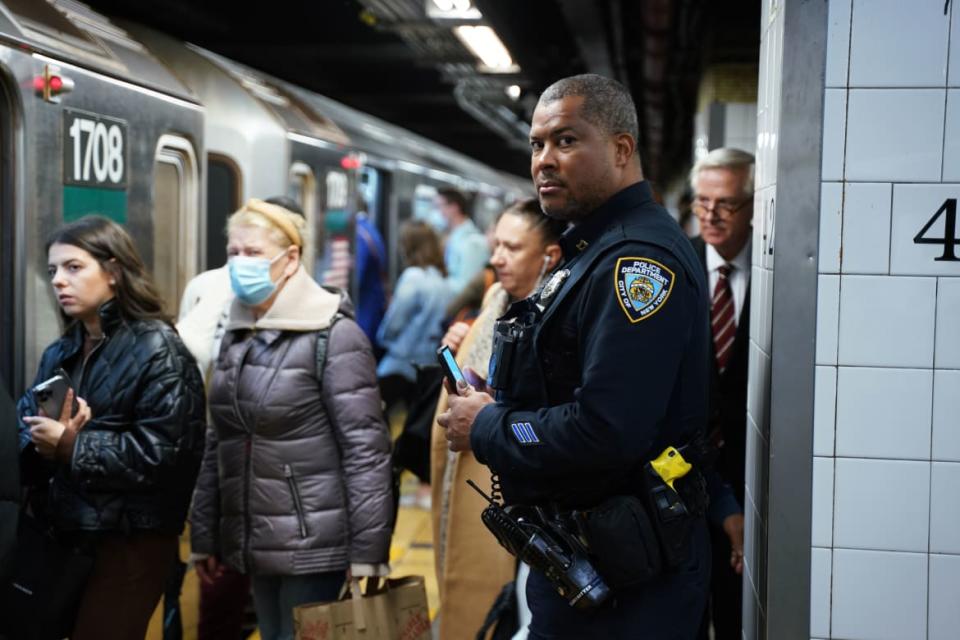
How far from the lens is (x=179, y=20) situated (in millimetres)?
8828

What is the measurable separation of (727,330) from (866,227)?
1195 mm

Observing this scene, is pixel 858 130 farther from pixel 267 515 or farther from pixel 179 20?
pixel 179 20

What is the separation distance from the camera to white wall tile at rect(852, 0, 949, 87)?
216 centimetres

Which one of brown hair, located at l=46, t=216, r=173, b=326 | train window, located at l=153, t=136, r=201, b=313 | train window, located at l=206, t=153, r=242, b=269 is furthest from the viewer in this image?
train window, located at l=206, t=153, r=242, b=269

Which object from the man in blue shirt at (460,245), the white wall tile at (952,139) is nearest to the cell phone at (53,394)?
the white wall tile at (952,139)

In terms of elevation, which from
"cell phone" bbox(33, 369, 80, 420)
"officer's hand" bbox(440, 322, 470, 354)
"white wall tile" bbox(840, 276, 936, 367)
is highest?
"white wall tile" bbox(840, 276, 936, 367)

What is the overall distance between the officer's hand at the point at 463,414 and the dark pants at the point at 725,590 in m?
1.24

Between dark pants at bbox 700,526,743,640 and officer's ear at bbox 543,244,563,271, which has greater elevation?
officer's ear at bbox 543,244,563,271

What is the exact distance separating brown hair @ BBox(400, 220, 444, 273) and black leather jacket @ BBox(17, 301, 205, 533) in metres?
4.24

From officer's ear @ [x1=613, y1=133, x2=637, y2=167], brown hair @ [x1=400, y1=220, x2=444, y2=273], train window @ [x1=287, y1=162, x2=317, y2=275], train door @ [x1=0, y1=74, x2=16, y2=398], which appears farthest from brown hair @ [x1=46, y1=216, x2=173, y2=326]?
brown hair @ [x1=400, y1=220, x2=444, y2=273]

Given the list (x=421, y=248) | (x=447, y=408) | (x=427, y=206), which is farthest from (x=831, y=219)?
(x=427, y=206)

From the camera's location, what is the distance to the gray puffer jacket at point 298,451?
3.21 metres

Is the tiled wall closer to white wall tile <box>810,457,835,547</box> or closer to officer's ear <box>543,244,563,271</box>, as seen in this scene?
white wall tile <box>810,457,835,547</box>

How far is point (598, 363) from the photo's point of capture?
6.56ft
